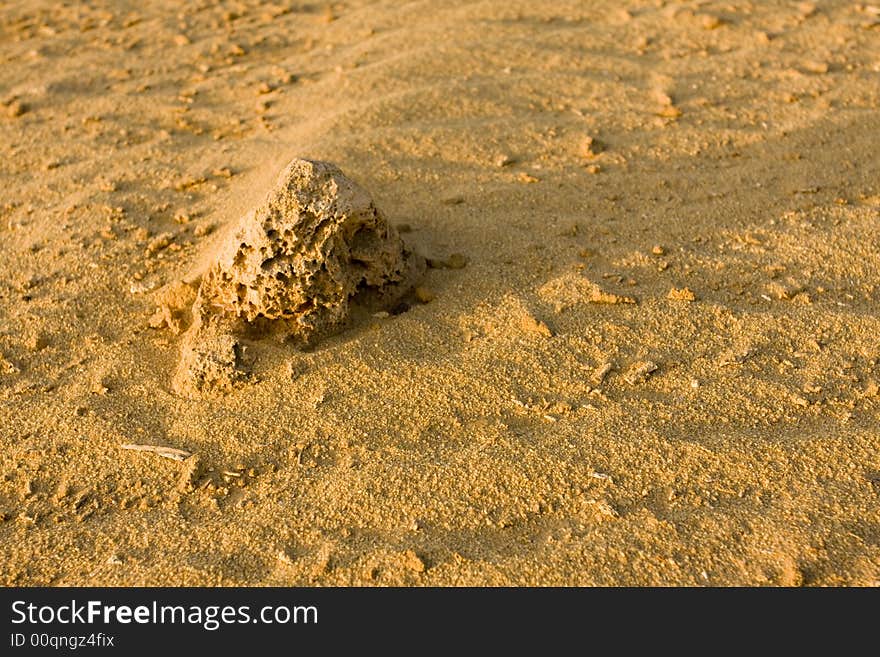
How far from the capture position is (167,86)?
176 inches

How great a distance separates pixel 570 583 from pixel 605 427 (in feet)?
1.63

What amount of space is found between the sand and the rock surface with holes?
0.24 ft

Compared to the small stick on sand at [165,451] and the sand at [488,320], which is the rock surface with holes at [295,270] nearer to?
the sand at [488,320]

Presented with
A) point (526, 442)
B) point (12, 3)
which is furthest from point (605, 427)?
point (12, 3)

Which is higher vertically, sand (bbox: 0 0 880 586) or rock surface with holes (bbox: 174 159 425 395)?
rock surface with holes (bbox: 174 159 425 395)

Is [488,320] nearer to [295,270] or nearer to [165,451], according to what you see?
[295,270]

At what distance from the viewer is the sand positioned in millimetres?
2092

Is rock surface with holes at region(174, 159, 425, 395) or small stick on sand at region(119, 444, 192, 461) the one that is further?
rock surface with holes at region(174, 159, 425, 395)

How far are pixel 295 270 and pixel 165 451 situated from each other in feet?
1.90

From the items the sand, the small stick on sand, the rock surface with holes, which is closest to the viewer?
the sand

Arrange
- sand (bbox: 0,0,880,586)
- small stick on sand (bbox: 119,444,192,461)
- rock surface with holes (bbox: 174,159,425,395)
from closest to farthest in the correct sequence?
1. sand (bbox: 0,0,880,586)
2. small stick on sand (bbox: 119,444,192,461)
3. rock surface with holes (bbox: 174,159,425,395)

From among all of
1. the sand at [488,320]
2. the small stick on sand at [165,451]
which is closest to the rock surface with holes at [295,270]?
the sand at [488,320]

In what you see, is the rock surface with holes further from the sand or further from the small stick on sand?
the small stick on sand

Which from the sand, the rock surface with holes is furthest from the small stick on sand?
the rock surface with holes
